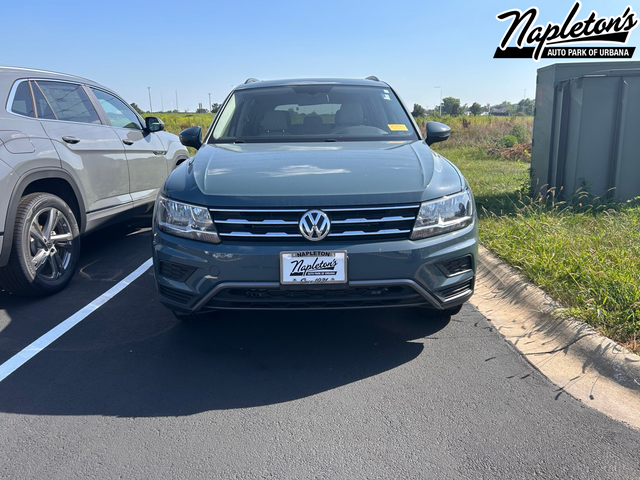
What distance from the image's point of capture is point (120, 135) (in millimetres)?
5754

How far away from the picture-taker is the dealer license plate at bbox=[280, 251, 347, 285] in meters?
2.92

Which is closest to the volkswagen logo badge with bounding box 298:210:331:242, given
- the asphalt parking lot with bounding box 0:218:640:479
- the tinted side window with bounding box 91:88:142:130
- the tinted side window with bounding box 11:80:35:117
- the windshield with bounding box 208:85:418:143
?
the asphalt parking lot with bounding box 0:218:640:479

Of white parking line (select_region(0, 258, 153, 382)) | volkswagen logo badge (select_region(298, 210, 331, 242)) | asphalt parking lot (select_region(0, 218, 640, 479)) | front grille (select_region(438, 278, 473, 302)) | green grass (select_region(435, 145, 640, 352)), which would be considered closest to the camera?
asphalt parking lot (select_region(0, 218, 640, 479))

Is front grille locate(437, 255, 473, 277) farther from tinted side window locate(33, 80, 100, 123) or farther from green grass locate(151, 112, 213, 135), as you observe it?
green grass locate(151, 112, 213, 135)

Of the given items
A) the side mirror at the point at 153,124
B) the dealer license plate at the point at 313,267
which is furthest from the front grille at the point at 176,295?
the side mirror at the point at 153,124

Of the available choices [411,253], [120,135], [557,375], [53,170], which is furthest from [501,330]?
[120,135]

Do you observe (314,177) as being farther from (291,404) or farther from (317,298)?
(291,404)

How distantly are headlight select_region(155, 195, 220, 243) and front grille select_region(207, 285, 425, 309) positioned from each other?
33 centimetres

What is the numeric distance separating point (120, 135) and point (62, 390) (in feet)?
11.2

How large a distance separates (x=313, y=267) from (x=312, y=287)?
0.35 ft

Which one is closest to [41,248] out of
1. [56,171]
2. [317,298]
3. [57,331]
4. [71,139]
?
[56,171]

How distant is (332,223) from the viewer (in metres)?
2.97

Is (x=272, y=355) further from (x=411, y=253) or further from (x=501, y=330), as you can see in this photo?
(x=501, y=330)

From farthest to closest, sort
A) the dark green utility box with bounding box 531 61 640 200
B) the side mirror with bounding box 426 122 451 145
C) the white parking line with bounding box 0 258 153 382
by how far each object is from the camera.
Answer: the dark green utility box with bounding box 531 61 640 200 → the side mirror with bounding box 426 122 451 145 → the white parking line with bounding box 0 258 153 382
